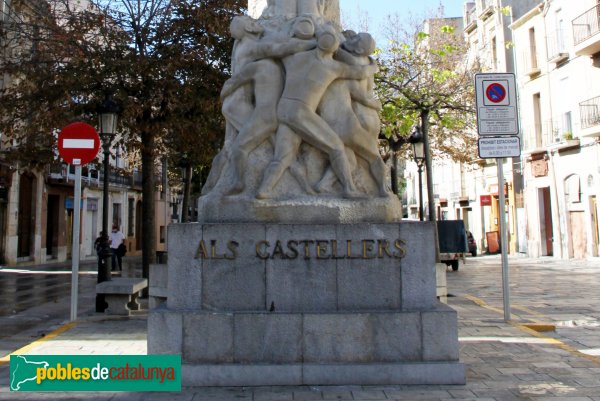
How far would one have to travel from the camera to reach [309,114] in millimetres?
5590

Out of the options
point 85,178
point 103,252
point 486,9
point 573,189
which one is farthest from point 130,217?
point 103,252

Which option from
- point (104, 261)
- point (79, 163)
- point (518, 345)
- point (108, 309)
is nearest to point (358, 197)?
point (518, 345)

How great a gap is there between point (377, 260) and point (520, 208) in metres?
30.2

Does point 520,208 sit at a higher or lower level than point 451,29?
lower

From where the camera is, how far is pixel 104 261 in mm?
11156

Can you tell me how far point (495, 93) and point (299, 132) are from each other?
15.0 feet

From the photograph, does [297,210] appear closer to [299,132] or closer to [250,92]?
[299,132]

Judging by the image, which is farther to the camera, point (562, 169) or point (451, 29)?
point (562, 169)

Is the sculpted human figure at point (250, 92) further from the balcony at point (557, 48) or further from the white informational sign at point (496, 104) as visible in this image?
the balcony at point (557, 48)

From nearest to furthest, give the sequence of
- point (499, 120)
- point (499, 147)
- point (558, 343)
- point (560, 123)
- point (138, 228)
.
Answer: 1. point (558, 343)
2. point (499, 147)
3. point (499, 120)
4. point (560, 123)
5. point (138, 228)

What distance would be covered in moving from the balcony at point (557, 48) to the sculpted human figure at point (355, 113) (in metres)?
25.5

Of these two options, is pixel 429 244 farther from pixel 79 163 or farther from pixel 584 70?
pixel 584 70

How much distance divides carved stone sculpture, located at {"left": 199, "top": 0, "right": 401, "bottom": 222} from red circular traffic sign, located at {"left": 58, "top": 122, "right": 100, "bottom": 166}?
3820mm

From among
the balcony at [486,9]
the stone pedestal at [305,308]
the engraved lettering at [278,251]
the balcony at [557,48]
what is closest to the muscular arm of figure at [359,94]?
the stone pedestal at [305,308]
